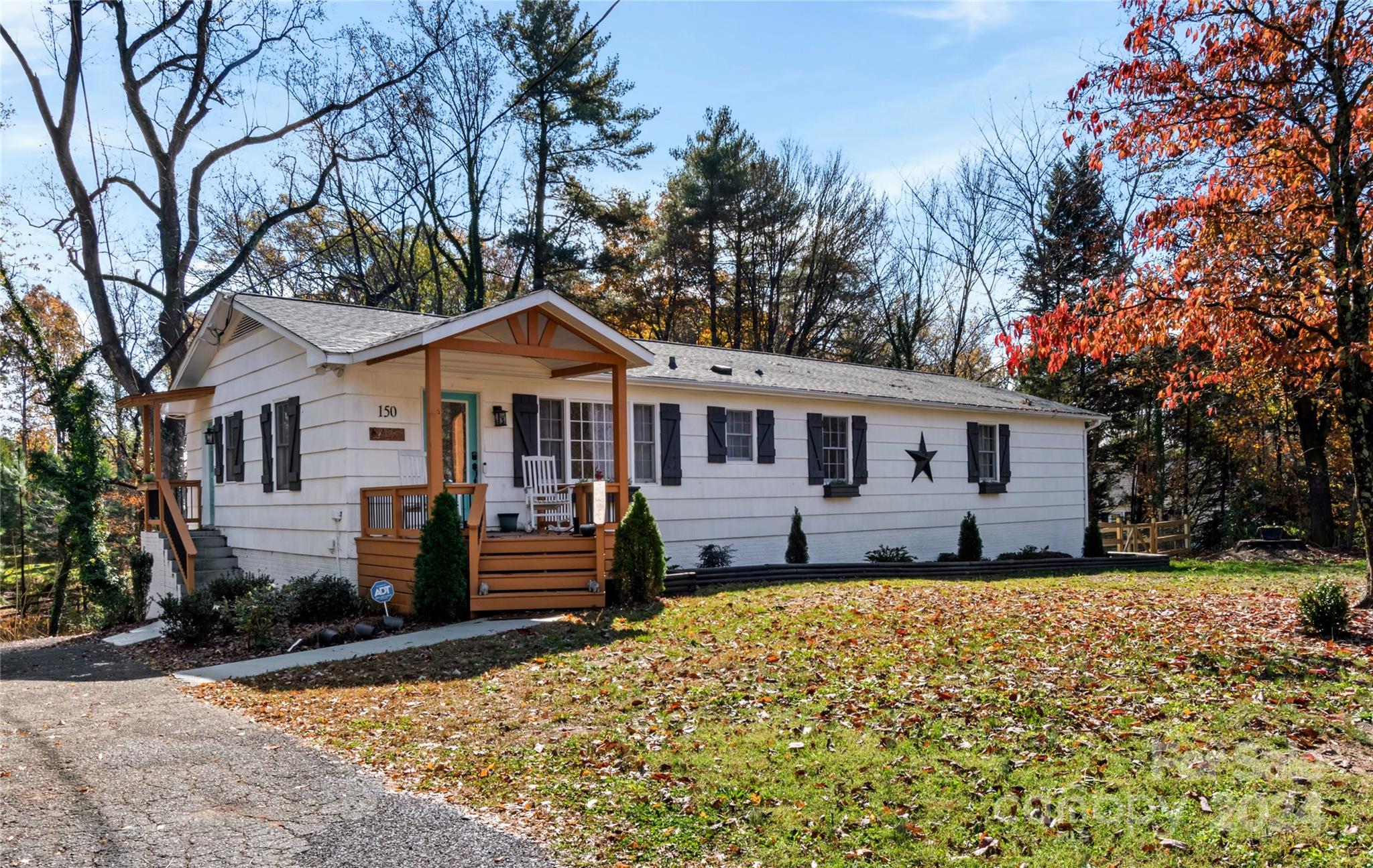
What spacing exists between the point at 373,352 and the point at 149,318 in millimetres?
19959

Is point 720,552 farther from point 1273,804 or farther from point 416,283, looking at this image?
point 416,283

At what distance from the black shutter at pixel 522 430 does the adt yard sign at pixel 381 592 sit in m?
2.71

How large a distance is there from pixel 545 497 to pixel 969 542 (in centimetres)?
875

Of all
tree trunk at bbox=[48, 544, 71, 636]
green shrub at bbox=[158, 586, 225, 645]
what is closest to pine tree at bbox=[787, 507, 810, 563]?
green shrub at bbox=[158, 586, 225, 645]

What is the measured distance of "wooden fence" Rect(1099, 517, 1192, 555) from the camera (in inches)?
861

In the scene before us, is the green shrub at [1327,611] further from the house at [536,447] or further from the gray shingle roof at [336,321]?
the gray shingle roof at [336,321]

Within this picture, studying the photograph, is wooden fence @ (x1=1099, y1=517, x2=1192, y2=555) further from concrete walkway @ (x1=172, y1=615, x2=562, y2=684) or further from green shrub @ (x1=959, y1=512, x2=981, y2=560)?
concrete walkway @ (x1=172, y1=615, x2=562, y2=684)

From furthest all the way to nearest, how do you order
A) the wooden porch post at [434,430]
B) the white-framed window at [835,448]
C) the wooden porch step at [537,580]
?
the white-framed window at [835,448]
the wooden porch step at [537,580]
the wooden porch post at [434,430]

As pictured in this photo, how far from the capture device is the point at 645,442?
14359 millimetres

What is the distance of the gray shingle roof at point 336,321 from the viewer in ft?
37.6

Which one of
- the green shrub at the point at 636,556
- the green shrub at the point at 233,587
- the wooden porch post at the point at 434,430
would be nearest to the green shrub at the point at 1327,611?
the green shrub at the point at 636,556

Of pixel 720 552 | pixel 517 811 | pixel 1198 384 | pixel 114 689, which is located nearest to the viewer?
pixel 517 811

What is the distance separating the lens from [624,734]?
5758mm

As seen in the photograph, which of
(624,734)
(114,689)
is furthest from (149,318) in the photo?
(624,734)
